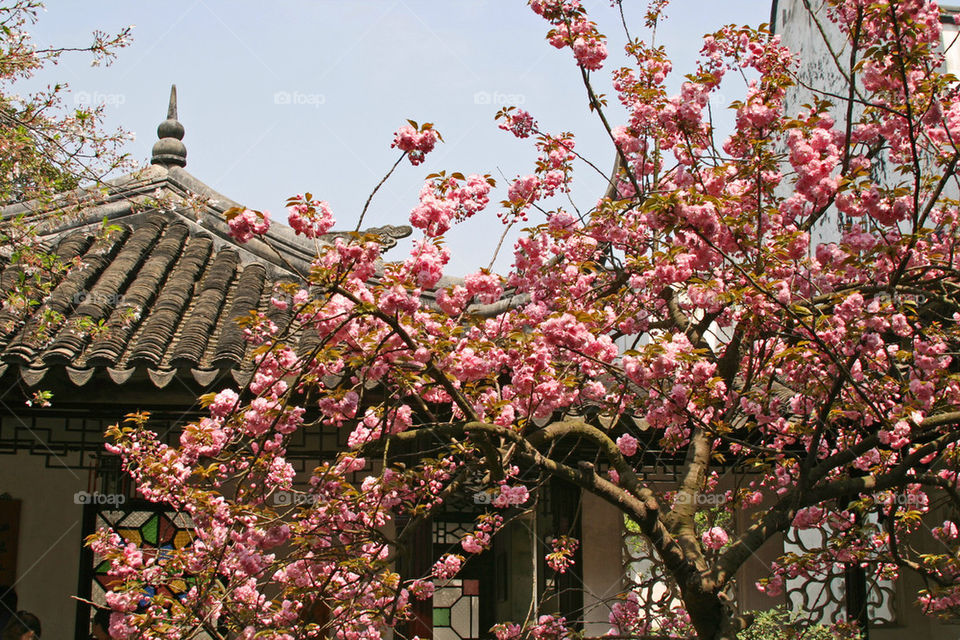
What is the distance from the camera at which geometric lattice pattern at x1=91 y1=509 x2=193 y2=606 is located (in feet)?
26.1

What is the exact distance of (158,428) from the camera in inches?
273

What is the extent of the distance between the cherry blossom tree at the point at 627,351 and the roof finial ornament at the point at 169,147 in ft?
14.3

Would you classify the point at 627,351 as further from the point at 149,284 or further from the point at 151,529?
the point at 151,529

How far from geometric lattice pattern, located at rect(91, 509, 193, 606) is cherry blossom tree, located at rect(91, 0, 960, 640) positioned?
8.44 ft

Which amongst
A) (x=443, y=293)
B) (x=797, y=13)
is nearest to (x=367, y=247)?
(x=443, y=293)

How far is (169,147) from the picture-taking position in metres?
9.28

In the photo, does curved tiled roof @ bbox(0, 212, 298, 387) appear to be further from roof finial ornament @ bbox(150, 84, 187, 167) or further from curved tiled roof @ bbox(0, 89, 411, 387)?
roof finial ornament @ bbox(150, 84, 187, 167)

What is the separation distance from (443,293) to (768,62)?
2244 millimetres

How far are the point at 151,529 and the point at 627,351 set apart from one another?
512 cm

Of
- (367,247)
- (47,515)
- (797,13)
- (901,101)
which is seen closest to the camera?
(367,247)

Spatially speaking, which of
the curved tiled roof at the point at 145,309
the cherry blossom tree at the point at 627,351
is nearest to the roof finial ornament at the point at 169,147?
the curved tiled roof at the point at 145,309

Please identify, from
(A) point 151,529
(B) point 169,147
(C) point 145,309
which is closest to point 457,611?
(A) point 151,529

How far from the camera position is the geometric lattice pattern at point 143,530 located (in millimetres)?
7957

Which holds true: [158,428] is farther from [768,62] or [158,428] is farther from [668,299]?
[768,62]
